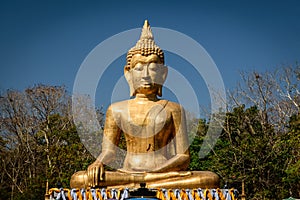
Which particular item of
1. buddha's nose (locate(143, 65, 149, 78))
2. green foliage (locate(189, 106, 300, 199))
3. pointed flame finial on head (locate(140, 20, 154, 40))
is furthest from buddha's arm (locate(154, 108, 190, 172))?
green foliage (locate(189, 106, 300, 199))

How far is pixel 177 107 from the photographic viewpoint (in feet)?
29.7

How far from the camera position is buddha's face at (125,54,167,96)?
9.02 m

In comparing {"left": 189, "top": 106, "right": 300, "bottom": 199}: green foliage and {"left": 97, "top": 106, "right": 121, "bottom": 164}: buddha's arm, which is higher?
{"left": 189, "top": 106, "right": 300, "bottom": 199}: green foliage

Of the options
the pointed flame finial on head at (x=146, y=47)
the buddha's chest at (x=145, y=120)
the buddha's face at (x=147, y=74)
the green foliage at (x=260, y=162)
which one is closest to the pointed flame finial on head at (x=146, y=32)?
the pointed flame finial on head at (x=146, y=47)

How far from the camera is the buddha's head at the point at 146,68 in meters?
9.04

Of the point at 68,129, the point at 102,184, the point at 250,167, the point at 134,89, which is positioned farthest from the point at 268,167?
the point at 102,184

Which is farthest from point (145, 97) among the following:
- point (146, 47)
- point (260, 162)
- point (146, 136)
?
point (260, 162)

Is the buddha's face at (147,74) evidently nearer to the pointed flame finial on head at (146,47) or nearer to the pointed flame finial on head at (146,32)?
the pointed flame finial on head at (146,47)

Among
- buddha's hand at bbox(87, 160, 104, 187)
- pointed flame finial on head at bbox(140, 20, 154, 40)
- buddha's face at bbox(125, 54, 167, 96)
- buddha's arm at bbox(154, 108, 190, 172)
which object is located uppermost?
pointed flame finial on head at bbox(140, 20, 154, 40)

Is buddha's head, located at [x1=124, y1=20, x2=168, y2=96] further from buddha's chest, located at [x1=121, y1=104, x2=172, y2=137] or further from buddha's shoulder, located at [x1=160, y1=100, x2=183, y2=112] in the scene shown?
buddha's chest, located at [x1=121, y1=104, x2=172, y2=137]

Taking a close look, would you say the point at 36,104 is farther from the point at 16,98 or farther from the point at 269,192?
the point at 269,192

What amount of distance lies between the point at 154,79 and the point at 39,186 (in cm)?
1064

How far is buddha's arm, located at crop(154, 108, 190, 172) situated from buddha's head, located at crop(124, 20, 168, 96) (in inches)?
26.0

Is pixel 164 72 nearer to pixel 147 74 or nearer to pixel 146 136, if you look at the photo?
pixel 147 74
